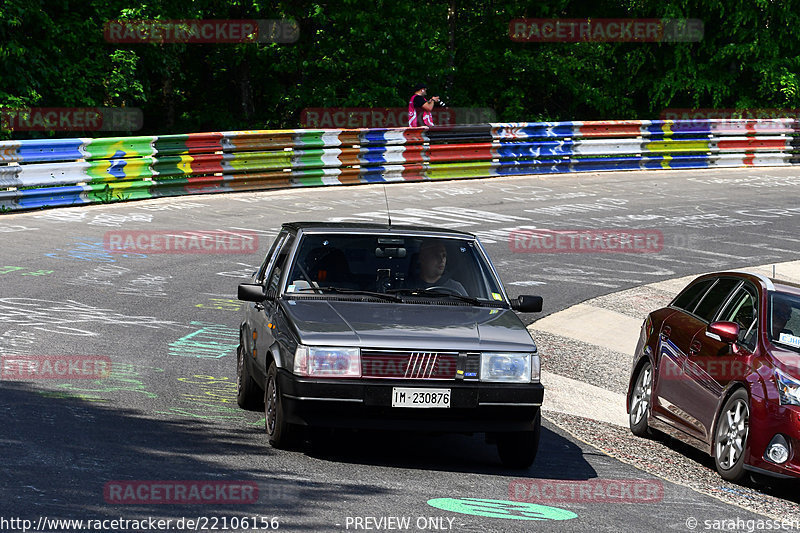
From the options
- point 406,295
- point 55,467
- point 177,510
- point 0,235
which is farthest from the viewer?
point 0,235

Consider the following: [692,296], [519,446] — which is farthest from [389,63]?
[519,446]

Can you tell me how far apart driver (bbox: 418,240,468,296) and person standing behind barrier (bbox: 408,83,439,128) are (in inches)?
761

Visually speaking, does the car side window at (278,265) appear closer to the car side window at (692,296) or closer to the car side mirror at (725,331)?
the car side mirror at (725,331)

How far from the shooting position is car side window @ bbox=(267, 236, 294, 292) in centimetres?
914

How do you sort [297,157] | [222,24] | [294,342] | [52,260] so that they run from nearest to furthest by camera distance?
[294,342] → [52,260] → [297,157] → [222,24]

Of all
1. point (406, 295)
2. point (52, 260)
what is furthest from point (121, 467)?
point (52, 260)

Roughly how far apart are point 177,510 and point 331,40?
2683 cm

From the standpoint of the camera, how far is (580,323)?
14695 millimetres


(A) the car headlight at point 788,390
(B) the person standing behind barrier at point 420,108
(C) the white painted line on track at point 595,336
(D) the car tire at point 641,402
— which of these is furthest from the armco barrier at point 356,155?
(A) the car headlight at point 788,390

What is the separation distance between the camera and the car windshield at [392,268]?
8.83 meters

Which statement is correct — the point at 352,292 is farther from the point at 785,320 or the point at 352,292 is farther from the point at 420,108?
the point at 420,108

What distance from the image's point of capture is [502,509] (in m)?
6.90

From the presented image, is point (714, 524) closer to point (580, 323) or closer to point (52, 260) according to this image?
point (580, 323)

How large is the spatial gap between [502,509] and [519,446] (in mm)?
1132
